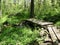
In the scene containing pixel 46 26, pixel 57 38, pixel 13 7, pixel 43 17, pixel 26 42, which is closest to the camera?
pixel 57 38

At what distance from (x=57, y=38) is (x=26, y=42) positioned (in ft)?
6.71

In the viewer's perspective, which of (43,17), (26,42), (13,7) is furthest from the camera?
(13,7)

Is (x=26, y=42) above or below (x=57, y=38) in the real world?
below

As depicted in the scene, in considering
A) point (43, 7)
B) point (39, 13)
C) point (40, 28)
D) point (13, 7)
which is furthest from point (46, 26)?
point (13, 7)

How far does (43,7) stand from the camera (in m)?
16.0

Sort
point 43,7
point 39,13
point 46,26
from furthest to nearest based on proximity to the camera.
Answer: point 43,7 < point 39,13 < point 46,26

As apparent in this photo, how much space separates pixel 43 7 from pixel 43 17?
301 centimetres

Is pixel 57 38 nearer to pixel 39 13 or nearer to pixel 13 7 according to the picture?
pixel 39 13

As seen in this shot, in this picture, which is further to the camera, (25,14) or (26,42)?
(25,14)

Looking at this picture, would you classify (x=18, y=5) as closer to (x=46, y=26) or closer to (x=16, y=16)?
(x=16, y=16)

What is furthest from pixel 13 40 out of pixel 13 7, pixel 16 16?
pixel 13 7

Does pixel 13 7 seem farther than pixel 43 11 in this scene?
Yes

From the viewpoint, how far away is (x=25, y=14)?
1504 cm

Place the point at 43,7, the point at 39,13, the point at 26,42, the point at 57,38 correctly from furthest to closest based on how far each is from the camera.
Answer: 1. the point at 43,7
2. the point at 39,13
3. the point at 26,42
4. the point at 57,38
